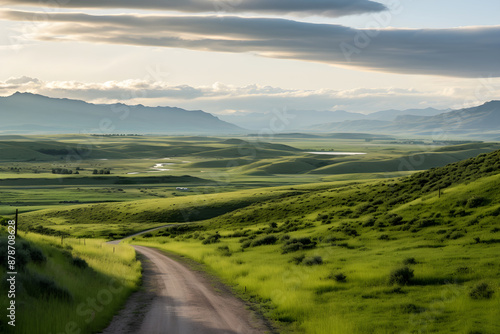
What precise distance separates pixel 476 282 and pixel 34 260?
21.3 metres

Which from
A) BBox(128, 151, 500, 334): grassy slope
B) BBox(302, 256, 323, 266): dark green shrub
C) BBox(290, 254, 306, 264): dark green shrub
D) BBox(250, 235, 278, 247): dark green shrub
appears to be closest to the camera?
BBox(128, 151, 500, 334): grassy slope

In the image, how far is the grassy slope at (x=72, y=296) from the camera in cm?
1842

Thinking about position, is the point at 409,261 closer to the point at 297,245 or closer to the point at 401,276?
the point at 401,276

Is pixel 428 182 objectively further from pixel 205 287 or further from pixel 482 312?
pixel 482 312

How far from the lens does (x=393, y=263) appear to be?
99.2 feet

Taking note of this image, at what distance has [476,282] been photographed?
23719 mm

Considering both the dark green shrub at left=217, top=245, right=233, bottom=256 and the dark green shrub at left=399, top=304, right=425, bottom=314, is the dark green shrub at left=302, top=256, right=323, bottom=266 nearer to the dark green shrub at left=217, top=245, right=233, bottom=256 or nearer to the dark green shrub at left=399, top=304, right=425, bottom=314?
the dark green shrub at left=399, top=304, right=425, bottom=314

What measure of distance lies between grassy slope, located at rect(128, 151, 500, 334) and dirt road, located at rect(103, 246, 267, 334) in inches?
76.4

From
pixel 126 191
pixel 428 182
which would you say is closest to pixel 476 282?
pixel 428 182

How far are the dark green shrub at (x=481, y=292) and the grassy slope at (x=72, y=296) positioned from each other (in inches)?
607

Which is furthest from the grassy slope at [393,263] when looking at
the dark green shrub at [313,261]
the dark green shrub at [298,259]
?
the dark green shrub at [298,259]

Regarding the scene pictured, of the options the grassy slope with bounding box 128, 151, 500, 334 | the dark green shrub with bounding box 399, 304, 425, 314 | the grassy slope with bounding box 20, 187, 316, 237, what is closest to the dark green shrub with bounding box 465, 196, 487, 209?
the grassy slope with bounding box 128, 151, 500, 334

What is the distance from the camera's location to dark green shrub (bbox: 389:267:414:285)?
2553 centimetres

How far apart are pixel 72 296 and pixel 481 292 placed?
17.5 m
